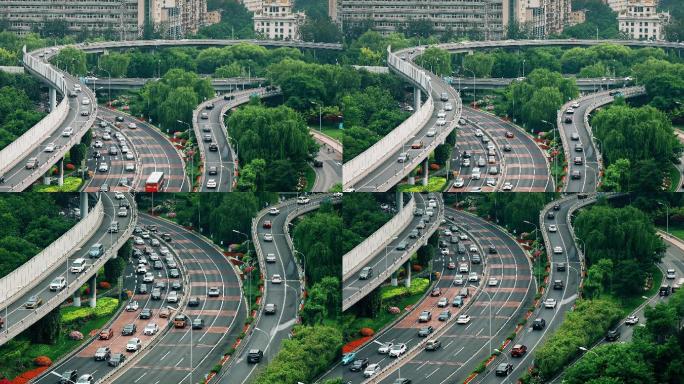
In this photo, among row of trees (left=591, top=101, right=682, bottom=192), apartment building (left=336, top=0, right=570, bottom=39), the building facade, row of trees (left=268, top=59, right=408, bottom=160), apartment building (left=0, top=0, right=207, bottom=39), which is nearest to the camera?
row of trees (left=591, top=101, right=682, bottom=192)

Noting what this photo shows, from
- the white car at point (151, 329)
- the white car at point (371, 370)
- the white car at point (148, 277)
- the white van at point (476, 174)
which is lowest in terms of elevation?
the white car at point (371, 370)

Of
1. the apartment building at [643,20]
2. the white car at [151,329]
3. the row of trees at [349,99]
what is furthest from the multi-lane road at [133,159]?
the apartment building at [643,20]

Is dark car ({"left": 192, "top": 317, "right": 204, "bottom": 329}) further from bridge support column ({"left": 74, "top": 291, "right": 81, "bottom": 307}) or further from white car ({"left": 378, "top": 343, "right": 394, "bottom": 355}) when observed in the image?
white car ({"left": 378, "top": 343, "right": 394, "bottom": 355})

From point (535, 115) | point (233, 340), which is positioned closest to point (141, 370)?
point (233, 340)

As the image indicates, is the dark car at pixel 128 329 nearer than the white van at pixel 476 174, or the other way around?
the dark car at pixel 128 329

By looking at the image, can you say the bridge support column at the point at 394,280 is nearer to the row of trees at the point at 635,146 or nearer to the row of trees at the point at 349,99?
the row of trees at the point at 635,146

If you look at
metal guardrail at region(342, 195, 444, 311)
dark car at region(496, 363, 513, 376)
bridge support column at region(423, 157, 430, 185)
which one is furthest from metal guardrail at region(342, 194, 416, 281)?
bridge support column at region(423, 157, 430, 185)

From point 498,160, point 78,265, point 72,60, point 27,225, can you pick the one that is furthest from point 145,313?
point 72,60
